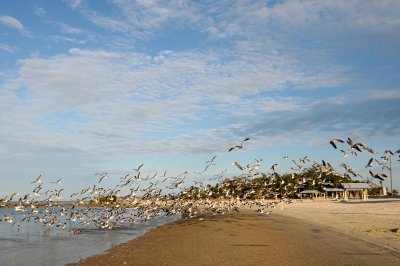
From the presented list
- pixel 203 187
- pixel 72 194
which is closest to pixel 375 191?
pixel 203 187

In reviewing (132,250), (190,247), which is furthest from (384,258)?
(132,250)

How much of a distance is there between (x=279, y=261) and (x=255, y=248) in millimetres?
4091

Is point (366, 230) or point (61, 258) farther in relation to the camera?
point (366, 230)

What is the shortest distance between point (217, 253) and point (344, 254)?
19.6 feet

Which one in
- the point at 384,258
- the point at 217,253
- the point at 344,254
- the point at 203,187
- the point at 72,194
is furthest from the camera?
the point at 203,187

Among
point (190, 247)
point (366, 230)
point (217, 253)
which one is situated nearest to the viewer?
point (217, 253)

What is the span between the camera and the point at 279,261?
A: 16531 millimetres

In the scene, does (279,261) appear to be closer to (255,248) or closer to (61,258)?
(255,248)

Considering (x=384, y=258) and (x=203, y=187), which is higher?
(x=203, y=187)

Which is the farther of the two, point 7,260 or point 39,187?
point 39,187

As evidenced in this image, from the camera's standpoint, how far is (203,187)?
125 ft

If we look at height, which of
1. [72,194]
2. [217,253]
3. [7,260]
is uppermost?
[72,194]

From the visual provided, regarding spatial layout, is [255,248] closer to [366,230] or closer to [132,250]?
[132,250]

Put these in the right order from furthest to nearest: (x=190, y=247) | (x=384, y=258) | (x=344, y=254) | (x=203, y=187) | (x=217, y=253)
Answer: (x=203, y=187) < (x=190, y=247) < (x=217, y=253) < (x=344, y=254) < (x=384, y=258)
